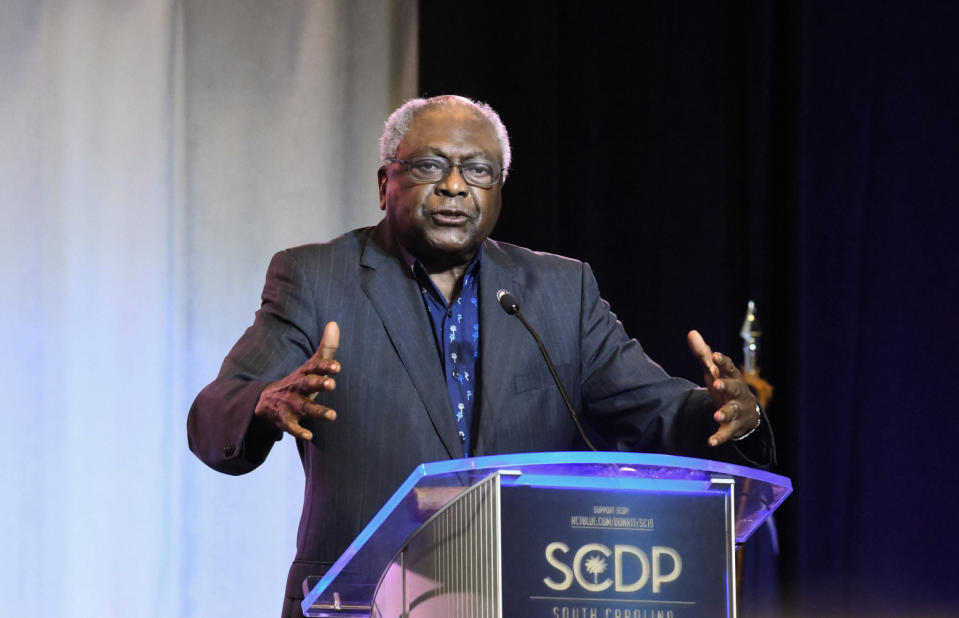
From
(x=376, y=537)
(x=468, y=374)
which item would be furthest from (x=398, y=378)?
(x=376, y=537)

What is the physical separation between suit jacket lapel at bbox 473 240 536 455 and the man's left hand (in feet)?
1.96

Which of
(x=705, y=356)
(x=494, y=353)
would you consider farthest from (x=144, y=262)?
(x=705, y=356)

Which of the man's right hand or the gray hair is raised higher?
the gray hair

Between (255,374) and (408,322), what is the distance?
0.37m

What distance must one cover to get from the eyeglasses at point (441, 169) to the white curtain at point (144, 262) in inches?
66.1

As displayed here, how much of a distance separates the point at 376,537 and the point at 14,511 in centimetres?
259

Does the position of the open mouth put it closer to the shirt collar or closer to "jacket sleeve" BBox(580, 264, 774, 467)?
the shirt collar

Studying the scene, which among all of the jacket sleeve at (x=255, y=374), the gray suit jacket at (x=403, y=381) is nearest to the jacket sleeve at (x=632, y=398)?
the gray suit jacket at (x=403, y=381)

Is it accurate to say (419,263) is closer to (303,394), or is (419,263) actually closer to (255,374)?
(255,374)

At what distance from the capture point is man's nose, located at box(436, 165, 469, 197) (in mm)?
2553

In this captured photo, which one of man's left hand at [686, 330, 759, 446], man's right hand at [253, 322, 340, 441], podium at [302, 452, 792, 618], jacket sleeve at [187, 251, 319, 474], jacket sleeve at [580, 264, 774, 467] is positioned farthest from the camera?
jacket sleeve at [580, 264, 774, 467]

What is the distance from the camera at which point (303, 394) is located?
5.63ft

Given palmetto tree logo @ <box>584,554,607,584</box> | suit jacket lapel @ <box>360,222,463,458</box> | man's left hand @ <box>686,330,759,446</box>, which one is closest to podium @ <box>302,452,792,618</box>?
palmetto tree logo @ <box>584,554,607,584</box>

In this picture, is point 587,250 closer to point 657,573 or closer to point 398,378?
point 398,378
